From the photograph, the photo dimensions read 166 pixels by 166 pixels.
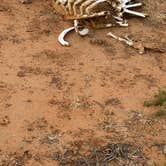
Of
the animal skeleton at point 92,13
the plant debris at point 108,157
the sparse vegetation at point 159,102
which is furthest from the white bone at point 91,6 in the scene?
the plant debris at point 108,157

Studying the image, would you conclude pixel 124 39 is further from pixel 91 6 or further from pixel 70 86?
pixel 70 86

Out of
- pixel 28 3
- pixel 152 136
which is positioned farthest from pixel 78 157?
pixel 28 3

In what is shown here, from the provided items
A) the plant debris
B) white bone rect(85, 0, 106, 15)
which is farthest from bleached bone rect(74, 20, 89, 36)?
the plant debris

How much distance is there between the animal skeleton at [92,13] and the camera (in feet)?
24.1

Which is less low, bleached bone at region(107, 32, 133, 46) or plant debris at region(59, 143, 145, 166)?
bleached bone at region(107, 32, 133, 46)

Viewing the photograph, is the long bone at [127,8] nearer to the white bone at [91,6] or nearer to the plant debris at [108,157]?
the white bone at [91,6]

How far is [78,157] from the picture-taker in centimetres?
507

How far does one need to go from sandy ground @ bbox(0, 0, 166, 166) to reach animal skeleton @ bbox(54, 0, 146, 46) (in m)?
0.13

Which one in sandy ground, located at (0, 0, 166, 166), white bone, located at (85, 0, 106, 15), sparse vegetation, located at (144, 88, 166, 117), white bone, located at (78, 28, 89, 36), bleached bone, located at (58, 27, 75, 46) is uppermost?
white bone, located at (85, 0, 106, 15)

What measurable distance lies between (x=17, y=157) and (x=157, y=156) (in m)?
1.57

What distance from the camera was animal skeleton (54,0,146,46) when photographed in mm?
7352

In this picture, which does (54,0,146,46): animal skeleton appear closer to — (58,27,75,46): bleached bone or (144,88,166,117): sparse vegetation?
(58,27,75,46): bleached bone

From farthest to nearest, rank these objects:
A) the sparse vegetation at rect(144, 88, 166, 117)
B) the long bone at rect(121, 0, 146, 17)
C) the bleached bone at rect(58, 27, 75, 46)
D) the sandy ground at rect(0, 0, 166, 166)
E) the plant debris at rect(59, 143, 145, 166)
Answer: the long bone at rect(121, 0, 146, 17) → the bleached bone at rect(58, 27, 75, 46) → the sparse vegetation at rect(144, 88, 166, 117) → the sandy ground at rect(0, 0, 166, 166) → the plant debris at rect(59, 143, 145, 166)

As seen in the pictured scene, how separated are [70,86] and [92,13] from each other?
1766 millimetres
